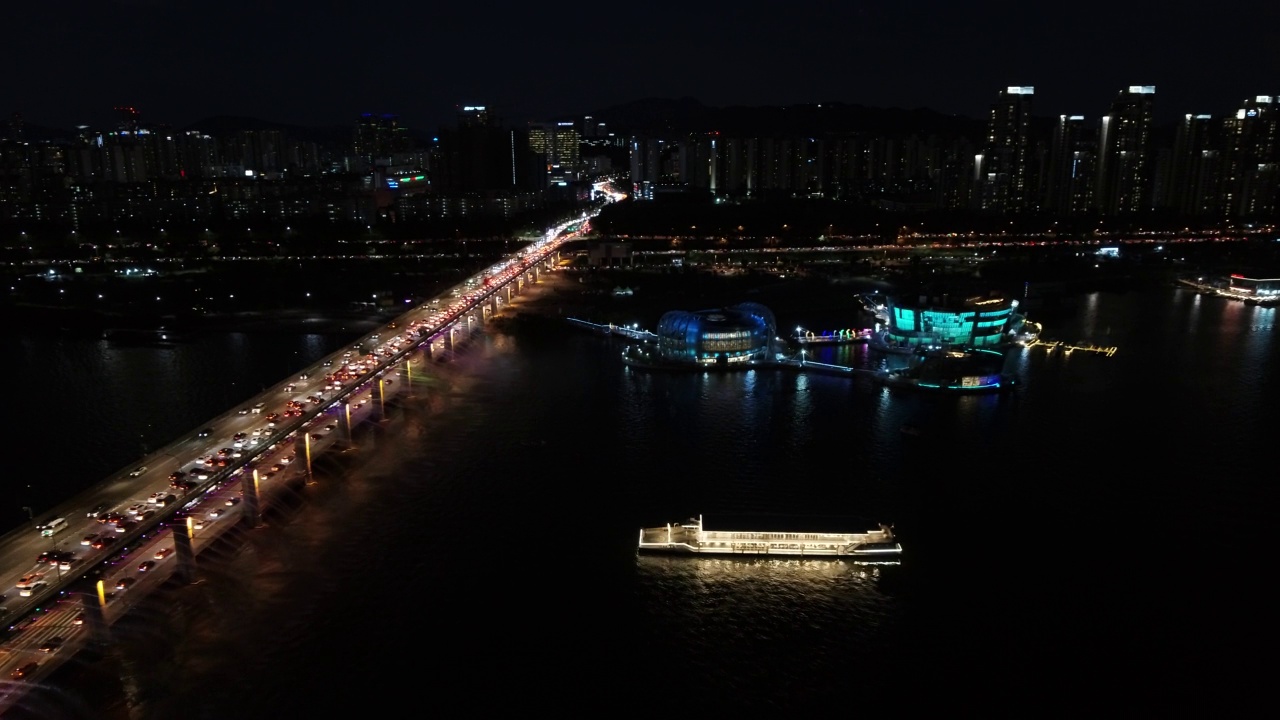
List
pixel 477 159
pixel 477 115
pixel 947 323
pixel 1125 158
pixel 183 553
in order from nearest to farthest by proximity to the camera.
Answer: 1. pixel 183 553
2. pixel 947 323
3. pixel 1125 158
4. pixel 477 159
5. pixel 477 115

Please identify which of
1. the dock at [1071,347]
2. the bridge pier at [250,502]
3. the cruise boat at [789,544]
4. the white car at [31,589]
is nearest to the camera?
the white car at [31,589]

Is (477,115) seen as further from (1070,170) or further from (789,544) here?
(789,544)

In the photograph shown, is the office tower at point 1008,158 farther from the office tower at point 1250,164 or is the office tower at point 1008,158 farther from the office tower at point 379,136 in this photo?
the office tower at point 379,136

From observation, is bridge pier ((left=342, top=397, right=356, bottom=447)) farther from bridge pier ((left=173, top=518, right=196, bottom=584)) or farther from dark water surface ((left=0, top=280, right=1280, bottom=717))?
bridge pier ((left=173, top=518, right=196, bottom=584))

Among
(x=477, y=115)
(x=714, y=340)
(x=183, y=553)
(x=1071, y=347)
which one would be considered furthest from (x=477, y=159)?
(x=183, y=553)

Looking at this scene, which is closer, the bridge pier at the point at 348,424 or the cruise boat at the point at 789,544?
the cruise boat at the point at 789,544

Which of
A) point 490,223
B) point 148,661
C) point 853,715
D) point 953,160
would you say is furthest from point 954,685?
point 953,160

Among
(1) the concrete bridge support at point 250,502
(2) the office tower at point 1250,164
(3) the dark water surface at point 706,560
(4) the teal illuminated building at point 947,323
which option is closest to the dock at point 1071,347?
(4) the teal illuminated building at point 947,323
